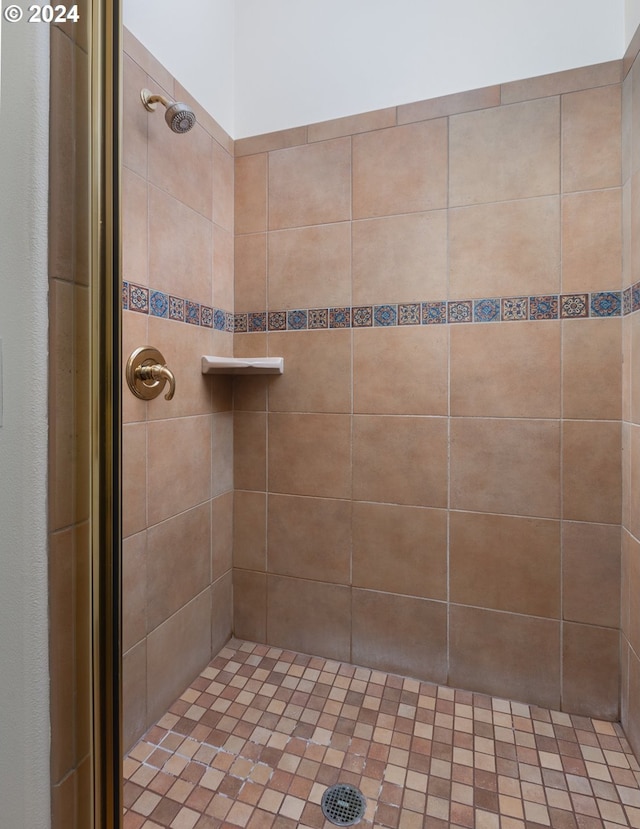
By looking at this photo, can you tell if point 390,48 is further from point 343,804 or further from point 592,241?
point 343,804

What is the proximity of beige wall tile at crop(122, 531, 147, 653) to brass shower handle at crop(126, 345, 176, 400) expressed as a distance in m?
0.41

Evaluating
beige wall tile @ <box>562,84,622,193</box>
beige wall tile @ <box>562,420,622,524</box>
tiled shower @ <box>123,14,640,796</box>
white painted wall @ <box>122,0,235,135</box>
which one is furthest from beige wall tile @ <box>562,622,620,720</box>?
white painted wall @ <box>122,0,235,135</box>

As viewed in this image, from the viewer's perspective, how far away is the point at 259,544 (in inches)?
66.7

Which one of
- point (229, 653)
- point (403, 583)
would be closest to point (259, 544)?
point (229, 653)

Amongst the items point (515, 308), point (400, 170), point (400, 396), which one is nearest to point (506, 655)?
point (400, 396)

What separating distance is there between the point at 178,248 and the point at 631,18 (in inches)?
58.0

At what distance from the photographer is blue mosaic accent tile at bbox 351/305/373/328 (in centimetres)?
153

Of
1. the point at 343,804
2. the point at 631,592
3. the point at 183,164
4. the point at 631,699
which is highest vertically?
the point at 183,164

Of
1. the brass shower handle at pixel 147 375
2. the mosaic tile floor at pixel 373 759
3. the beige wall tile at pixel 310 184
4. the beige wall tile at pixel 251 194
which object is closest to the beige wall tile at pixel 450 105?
the beige wall tile at pixel 310 184

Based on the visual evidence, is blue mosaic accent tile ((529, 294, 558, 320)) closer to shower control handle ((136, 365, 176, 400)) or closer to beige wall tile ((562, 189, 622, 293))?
beige wall tile ((562, 189, 622, 293))

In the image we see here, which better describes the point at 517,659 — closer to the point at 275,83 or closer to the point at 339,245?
the point at 339,245

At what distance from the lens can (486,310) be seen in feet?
4.64

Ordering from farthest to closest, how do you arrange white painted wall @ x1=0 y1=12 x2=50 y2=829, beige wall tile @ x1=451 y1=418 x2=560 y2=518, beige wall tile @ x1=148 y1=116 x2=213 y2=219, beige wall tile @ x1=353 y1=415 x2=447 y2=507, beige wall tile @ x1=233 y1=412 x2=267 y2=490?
1. beige wall tile @ x1=233 y1=412 x2=267 y2=490
2. beige wall tile @ x1=353 y1=415 x2=447 y2=507
3. beige wall tile @ x1=451 y1=418 x2=560 y2=518
4. beige wall tile @ x1=148 y1=116 x2=213 y2=219
5. white painted wall @ x1=0 y1=12 x2=50 y2=829

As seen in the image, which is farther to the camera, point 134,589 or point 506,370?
point 506,370
